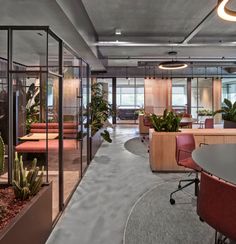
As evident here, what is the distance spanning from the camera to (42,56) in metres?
8.48

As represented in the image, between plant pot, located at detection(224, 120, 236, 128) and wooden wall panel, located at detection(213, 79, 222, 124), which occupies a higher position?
wooden wall panel, located at detection(213, 79, 222, 124)

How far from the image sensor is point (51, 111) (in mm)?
6109

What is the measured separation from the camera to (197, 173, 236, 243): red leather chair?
1809 mm

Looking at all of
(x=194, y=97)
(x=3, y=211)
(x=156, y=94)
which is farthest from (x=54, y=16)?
(x=194, y=97)

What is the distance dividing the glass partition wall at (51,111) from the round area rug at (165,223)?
100 cm

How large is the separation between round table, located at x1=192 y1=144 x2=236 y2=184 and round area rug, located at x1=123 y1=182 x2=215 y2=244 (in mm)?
829

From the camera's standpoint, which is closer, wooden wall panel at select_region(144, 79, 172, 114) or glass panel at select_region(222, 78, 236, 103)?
wooden wall panel at select_region(144, 79, 172, 114)

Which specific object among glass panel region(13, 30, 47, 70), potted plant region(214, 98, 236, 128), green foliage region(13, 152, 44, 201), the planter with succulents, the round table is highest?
glass panel region(13, 30, 47, 70)

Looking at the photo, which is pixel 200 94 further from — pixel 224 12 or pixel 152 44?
pixel 224 12

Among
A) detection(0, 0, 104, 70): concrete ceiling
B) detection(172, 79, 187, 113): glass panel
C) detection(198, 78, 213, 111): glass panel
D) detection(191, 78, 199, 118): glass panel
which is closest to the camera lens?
detection(0, 0, 104, 70): concrete ceiling

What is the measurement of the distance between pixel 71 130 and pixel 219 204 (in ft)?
14.4

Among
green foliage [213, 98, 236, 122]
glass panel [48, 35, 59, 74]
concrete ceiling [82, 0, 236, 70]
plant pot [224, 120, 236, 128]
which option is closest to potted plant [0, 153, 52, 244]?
glass panel [48, 35, 59, 74]

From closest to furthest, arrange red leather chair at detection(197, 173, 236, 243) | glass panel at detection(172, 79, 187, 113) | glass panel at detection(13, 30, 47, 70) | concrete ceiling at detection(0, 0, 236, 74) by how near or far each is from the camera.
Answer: red leather chair at detection(197, 173, 236, 243) < concrete ceiling at detection(0, 0, 236, 74) < glass panel at detection(13, 30, 47, 70) < glass panel at detection(172, 79, 187, 113)

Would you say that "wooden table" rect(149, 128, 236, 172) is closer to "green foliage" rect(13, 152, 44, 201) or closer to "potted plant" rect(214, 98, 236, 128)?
"potted plant" rect(214, 98, 236, 128)
